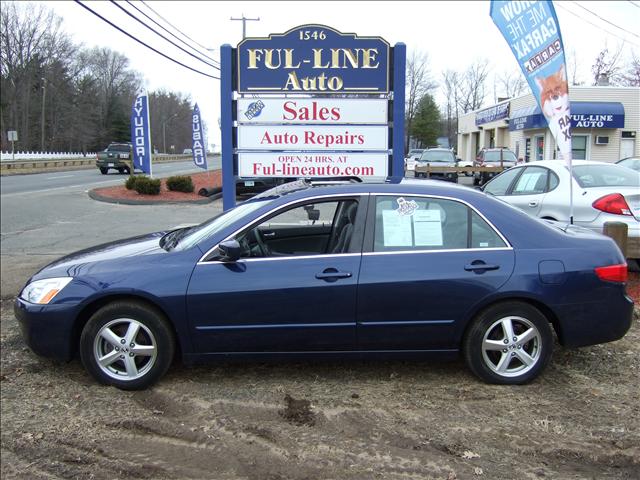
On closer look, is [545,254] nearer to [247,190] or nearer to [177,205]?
[177,205]

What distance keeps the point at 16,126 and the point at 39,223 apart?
76.5 m

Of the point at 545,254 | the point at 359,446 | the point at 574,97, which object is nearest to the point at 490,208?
the point at 545,254

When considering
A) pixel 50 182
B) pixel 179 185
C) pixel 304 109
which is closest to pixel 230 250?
pixel 304 109

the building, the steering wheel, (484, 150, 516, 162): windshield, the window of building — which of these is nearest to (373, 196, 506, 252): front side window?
the steering wheel

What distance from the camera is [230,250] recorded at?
3.85m

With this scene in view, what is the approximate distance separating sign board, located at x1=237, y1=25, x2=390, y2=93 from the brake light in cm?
456

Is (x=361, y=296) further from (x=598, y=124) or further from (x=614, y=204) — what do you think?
(x=598, y=124)

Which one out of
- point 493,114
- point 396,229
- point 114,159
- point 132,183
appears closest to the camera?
point 396,229

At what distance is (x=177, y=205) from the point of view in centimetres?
1780

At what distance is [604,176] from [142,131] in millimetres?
17677

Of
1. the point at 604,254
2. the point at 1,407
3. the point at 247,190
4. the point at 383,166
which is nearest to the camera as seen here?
the point at 1,407

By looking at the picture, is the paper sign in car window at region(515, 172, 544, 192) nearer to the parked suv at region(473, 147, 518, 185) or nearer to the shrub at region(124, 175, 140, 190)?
the shrub at region(124, 175, 140, 190)

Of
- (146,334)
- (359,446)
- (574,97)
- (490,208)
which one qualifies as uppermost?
(574,97)

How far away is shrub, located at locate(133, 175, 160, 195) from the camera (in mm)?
18984
